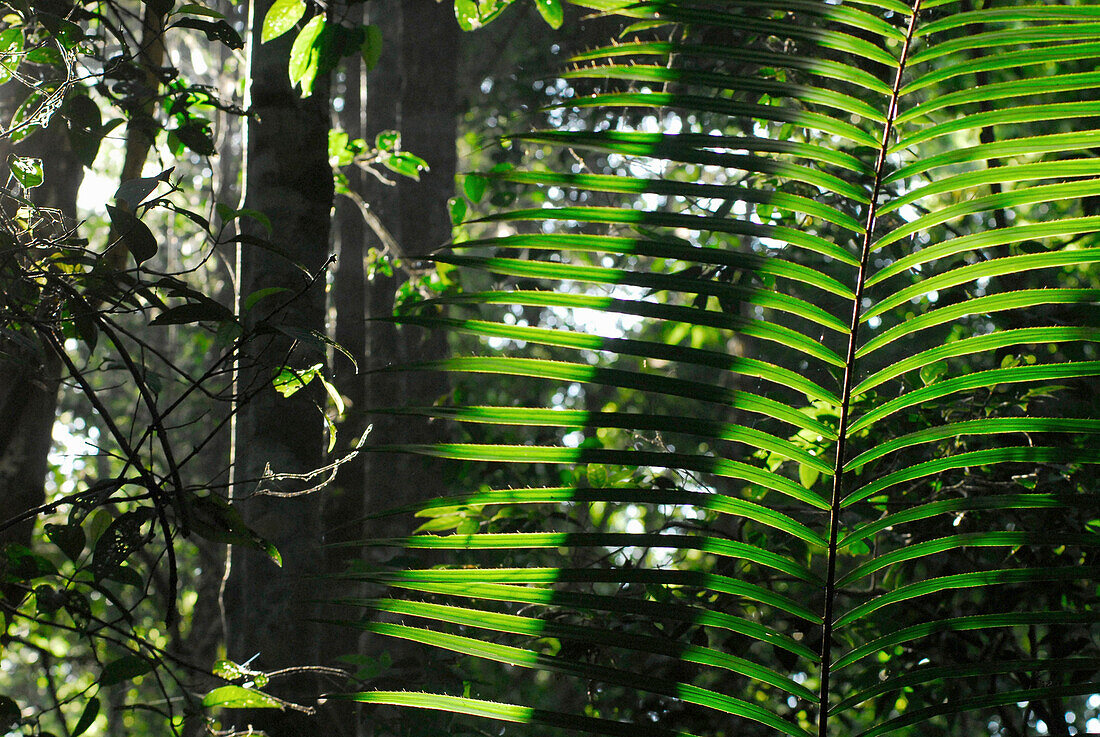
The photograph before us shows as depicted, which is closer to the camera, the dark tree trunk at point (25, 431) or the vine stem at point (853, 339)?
A: the vine stem at point (853, 339)

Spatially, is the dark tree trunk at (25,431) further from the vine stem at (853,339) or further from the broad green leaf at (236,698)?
the vine stem at (853,339)

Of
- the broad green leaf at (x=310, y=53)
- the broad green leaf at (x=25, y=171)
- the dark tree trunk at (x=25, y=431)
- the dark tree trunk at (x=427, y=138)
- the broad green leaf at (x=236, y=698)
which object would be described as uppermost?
the dark tree trunk at (x=427, y=138)

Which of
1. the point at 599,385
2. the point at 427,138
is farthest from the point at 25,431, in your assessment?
the point at 427,138

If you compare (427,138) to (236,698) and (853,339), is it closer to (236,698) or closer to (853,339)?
(236,698)

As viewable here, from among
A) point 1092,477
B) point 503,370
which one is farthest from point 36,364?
point 1092,477

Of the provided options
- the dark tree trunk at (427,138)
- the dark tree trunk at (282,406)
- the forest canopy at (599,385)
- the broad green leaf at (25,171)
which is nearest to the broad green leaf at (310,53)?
the forest canopy at (599,385)

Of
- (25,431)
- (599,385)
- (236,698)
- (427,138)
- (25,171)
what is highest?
(427,138)

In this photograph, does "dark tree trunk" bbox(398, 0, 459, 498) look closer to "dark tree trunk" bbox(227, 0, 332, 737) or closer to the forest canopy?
the forest canopy

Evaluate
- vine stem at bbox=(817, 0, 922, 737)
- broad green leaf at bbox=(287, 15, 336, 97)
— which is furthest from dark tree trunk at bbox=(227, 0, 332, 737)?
vine stem at bbox=(817, 0, 922, 737)

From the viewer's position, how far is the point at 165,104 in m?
1.87

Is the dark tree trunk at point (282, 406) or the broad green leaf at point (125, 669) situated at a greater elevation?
the dark tree trunk at point (282, 406)

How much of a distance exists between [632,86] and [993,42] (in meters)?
2.93

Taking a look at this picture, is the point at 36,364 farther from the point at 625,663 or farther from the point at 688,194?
the point at 625,663

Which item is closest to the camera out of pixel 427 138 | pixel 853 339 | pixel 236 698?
pixel 853 339
